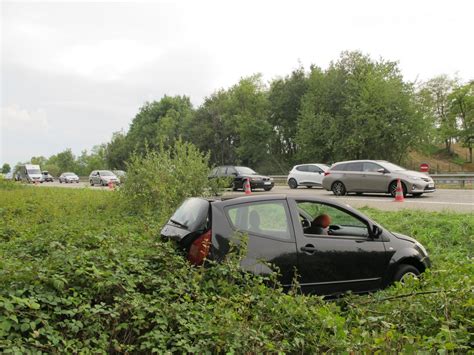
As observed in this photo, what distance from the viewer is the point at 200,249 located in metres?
4.51

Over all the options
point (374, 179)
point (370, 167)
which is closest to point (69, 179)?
point (370, 167)

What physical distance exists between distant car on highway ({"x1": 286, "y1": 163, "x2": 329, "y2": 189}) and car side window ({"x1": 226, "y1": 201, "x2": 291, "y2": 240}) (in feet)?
61.9

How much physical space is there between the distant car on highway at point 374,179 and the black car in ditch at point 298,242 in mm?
11302

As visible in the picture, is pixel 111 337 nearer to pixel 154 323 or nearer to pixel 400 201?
pixel 154 323

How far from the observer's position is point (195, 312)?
3.58 meters

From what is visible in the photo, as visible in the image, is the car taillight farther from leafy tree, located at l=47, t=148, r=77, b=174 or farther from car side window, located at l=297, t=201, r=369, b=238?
leafy tree, located at l=47, t=148, r=77, b=174

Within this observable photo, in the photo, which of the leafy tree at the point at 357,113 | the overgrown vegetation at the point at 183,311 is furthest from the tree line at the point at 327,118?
the overgrown vegetation at the point at 183,311

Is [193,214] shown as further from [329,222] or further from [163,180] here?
[163,180]

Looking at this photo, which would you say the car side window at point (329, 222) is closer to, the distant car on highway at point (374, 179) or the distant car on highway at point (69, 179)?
the distant car on highway at point (374, 179)

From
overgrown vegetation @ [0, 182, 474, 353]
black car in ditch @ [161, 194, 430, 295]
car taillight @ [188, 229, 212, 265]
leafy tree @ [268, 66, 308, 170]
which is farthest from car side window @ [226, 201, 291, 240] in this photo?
leafy tree @ [268, 66, 308, 170]

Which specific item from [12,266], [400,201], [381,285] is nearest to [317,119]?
[400,201]

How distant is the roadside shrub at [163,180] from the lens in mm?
10844

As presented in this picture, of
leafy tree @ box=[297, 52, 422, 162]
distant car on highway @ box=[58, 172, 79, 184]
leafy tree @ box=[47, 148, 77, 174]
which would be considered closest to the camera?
leafy tree @ box=[297, 52, 422, 162]

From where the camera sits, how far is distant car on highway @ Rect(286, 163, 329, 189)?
23.5m
